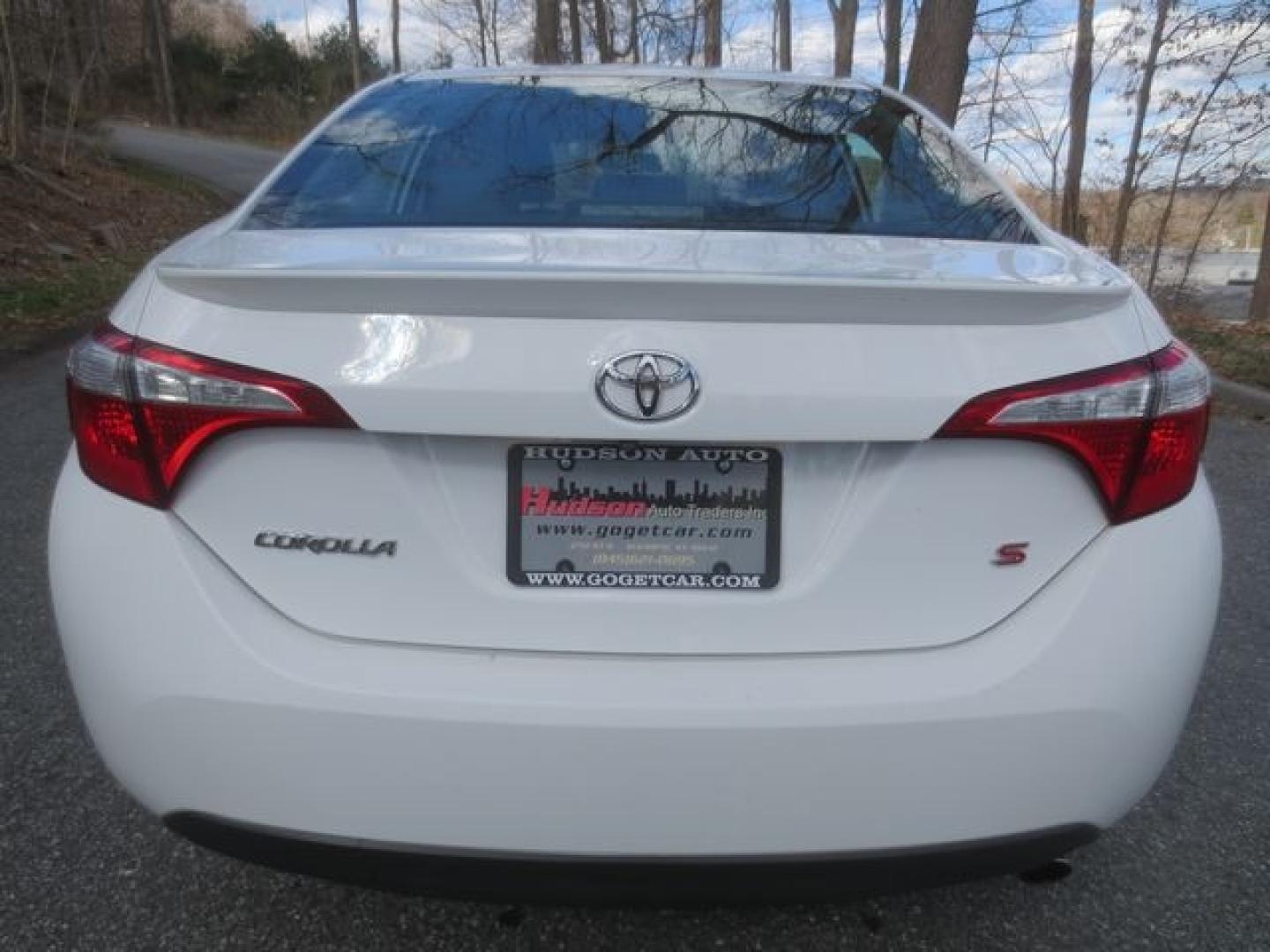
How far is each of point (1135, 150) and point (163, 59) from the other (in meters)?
31.9

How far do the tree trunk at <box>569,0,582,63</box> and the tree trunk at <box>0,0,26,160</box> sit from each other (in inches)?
504

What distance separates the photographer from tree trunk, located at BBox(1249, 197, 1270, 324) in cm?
1280

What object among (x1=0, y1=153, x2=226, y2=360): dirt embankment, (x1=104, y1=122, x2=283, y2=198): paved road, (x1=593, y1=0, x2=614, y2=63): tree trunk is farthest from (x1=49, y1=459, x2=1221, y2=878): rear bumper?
(x1=593, y1=0, x2=614, y2=63): tree trunk

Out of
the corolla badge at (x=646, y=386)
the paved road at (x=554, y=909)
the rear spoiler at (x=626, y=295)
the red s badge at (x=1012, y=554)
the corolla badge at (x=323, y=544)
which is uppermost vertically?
the rear spoiler at (x=626, y=295)

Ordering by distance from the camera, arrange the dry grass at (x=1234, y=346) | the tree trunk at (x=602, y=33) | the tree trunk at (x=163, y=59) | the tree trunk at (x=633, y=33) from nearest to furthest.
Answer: the dry grass at (x=1234, y=346)
the tree trunk at (x=633, y=33)
the tree trunk at (x=602, y=33)
the tree trunk at (x=163, y=59)

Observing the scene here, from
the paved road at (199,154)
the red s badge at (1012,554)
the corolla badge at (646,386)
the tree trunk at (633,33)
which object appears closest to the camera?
the corolla badge at (646,386)

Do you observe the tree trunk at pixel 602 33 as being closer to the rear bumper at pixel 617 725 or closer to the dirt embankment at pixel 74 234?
the dirt embankment at pixel 74 234

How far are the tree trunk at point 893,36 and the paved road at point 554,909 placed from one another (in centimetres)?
1367

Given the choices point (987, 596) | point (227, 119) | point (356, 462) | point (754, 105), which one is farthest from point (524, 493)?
point (227, 119)

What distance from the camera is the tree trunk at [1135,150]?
1530 cm

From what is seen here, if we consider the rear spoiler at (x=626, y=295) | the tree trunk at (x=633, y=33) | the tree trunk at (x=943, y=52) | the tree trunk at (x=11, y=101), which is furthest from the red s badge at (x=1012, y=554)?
the tree trunk at (x=633, y=33)

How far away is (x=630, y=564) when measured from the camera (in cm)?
152

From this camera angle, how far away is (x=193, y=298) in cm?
154

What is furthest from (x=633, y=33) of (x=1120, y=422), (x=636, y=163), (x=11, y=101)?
(x=1120, y=422)
